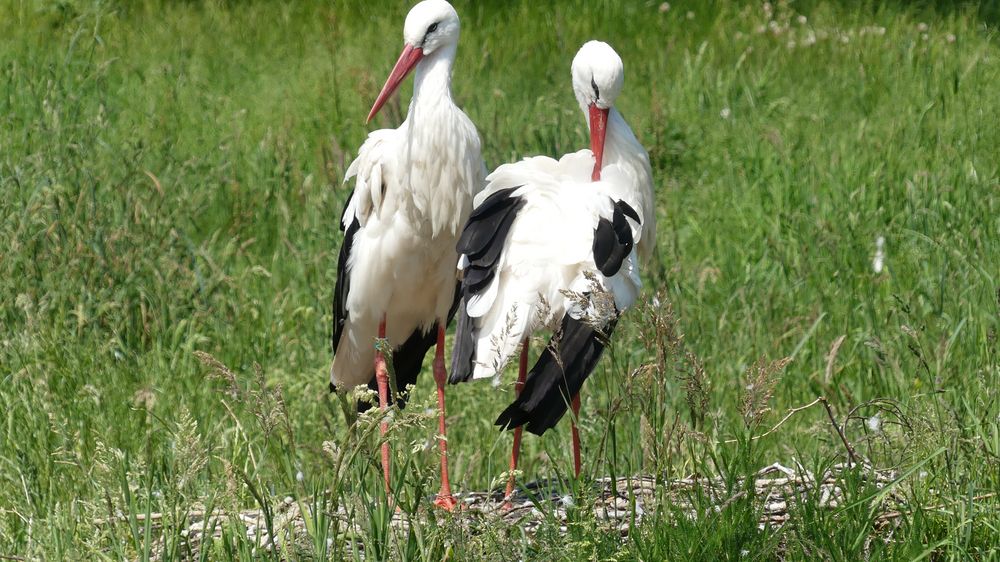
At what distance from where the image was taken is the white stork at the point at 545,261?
3.66m

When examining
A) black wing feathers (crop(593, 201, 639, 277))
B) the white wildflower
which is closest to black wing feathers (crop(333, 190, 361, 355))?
black wing feathers (crop(593, 201, 639, 277))

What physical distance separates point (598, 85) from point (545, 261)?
0.76m

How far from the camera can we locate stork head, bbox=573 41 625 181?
429 centimetres

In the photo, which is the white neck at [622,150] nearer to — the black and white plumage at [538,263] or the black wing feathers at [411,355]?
the black and white plumage at [538,263]

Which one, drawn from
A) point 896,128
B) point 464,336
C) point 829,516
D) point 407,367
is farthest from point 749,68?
point 829,516

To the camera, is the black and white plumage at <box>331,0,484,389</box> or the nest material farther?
the black and white plumage at <box>331,0,484,389</box>

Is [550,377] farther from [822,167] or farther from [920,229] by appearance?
[822,167]

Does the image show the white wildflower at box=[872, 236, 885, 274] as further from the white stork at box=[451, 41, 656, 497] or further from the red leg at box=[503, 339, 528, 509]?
the red leg at box=[503, 339, 528, 509]

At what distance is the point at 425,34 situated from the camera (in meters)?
4.27

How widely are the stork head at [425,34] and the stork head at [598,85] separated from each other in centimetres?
44

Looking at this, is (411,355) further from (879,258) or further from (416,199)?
(879,258)

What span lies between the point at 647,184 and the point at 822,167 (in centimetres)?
252

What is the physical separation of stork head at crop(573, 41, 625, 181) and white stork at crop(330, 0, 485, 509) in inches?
15.5

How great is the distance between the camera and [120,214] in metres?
5.74
